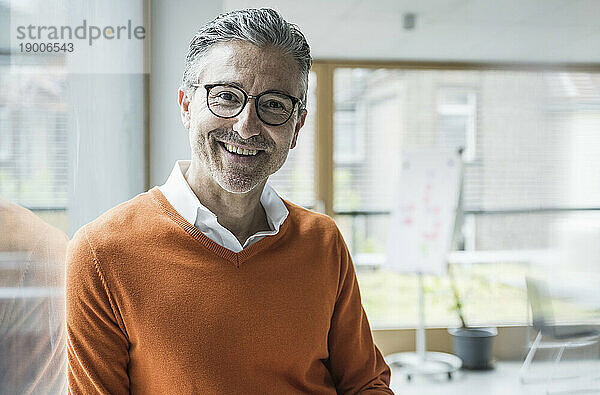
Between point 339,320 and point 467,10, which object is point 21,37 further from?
point 467,10

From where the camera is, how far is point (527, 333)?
3.82m

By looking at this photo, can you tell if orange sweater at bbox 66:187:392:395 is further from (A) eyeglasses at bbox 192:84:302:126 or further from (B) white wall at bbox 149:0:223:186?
(B) white wall at bbox 149:0:223:186

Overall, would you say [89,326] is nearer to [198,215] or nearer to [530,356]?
[198,215]

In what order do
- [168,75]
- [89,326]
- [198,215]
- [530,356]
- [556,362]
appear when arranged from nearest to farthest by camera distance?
1. [89,326]
2. [198,215]
3. [168,75]
4. [556,362]
5. [530,356]

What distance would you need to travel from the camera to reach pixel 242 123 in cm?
90

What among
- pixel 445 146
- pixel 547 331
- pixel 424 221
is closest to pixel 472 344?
pixel 547 331

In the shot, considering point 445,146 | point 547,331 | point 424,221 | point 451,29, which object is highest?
point 451,29

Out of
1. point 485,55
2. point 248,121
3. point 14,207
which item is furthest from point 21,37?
point 485,55

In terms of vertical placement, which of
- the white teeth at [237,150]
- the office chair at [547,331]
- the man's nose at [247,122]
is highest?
the man's nose at [247,122]

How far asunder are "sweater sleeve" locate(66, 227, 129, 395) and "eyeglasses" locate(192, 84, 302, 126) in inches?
10.8

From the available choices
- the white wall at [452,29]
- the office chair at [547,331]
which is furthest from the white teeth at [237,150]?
the office chair at [547,331]

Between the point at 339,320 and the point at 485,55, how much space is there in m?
3.34

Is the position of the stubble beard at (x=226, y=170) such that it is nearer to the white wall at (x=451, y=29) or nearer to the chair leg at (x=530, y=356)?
the white wall at (x=451, y=29)

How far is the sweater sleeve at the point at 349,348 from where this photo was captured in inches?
40.7
